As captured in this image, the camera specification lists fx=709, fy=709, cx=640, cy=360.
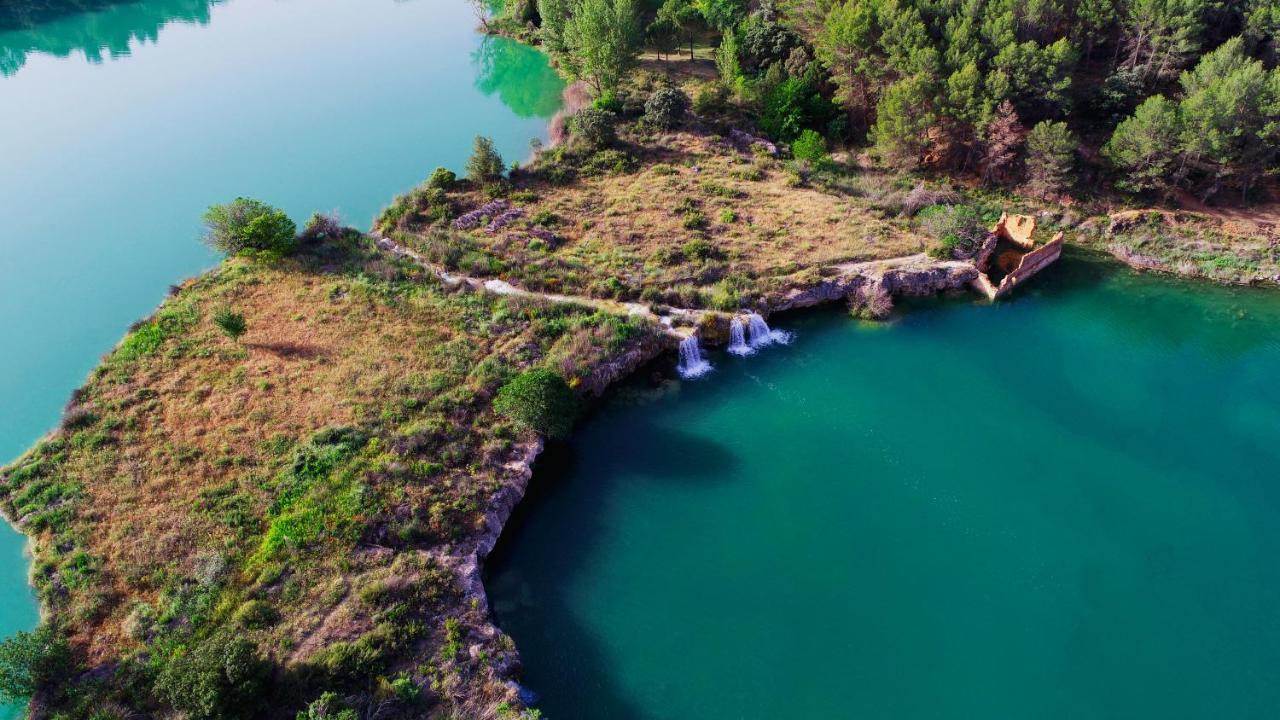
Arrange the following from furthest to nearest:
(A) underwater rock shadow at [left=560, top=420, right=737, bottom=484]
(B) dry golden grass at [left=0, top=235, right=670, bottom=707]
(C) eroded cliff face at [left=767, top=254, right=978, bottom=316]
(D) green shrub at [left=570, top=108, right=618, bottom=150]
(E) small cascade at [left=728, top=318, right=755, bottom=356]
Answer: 1. (D) green shrub at [left=570, top=108, right=618, bottom=150]
2. (C) eroded cliff face at [left=767, top=254, right=978, bottom=316]
3. (E) small cascade at [left=728, top=318, right=755, bottom=356]
4. (A) underwater rock shadow at [left=560, top=420, right=737, bottom=484]
5. (B) dry golden grass at [left=0, top=235, right=670, bottom=707]

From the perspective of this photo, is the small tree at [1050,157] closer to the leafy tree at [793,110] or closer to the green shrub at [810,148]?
the green shrub at [810,148]

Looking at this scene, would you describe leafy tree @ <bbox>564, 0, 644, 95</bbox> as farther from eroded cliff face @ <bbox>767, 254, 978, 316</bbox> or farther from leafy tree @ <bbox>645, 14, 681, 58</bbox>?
eroded cliff face @ <bbox>767, 254, 978, 316</bbox>

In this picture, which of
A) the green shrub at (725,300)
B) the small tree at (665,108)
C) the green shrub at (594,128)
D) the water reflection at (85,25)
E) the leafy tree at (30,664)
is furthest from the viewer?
the water reflection at (85,25)

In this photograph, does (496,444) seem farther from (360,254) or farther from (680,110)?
(680,110)

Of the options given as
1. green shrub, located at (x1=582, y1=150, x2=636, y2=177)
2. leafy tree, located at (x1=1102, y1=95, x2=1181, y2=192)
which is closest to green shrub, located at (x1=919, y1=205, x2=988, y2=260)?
leafy tree, located at (x1=1102, y1=95, x2=1181, y2=192)

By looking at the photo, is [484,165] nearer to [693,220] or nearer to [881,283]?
[693,220]

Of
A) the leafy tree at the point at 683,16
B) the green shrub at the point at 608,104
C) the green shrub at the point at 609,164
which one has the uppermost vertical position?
the leafy tree at the point at 683,16

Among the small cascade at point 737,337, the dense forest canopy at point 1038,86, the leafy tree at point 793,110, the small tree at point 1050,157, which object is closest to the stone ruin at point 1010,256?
the small tree at point 1050,157
